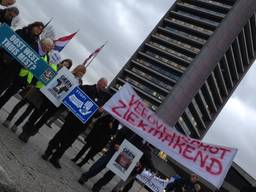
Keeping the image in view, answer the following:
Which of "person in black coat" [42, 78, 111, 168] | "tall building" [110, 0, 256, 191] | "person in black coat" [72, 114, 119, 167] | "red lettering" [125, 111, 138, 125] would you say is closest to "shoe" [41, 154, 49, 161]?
"person in black coat" [42, 78, 111, 168]

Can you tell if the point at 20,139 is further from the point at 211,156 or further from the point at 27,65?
the point at 211,156

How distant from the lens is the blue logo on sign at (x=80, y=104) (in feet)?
26.5

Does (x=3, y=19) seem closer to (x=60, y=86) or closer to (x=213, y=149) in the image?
(x=60, y=86)

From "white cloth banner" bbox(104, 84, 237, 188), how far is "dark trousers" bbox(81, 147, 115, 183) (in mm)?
716

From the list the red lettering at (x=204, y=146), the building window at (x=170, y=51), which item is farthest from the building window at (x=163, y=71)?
the red lettering at (x=204, y=146)

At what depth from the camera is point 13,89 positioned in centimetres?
815

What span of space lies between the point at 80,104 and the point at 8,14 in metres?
1.96

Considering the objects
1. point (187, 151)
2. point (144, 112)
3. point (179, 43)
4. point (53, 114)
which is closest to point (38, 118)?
point (53, 114)

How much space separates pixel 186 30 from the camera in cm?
9650

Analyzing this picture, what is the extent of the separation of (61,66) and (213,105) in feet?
323

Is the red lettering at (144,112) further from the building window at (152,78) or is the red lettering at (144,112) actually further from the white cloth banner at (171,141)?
the building window at (152,78)

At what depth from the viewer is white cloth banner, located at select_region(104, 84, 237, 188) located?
825cm

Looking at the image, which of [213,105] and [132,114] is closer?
[132,114]

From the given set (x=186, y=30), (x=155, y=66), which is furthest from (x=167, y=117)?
(x=186, y=30)
